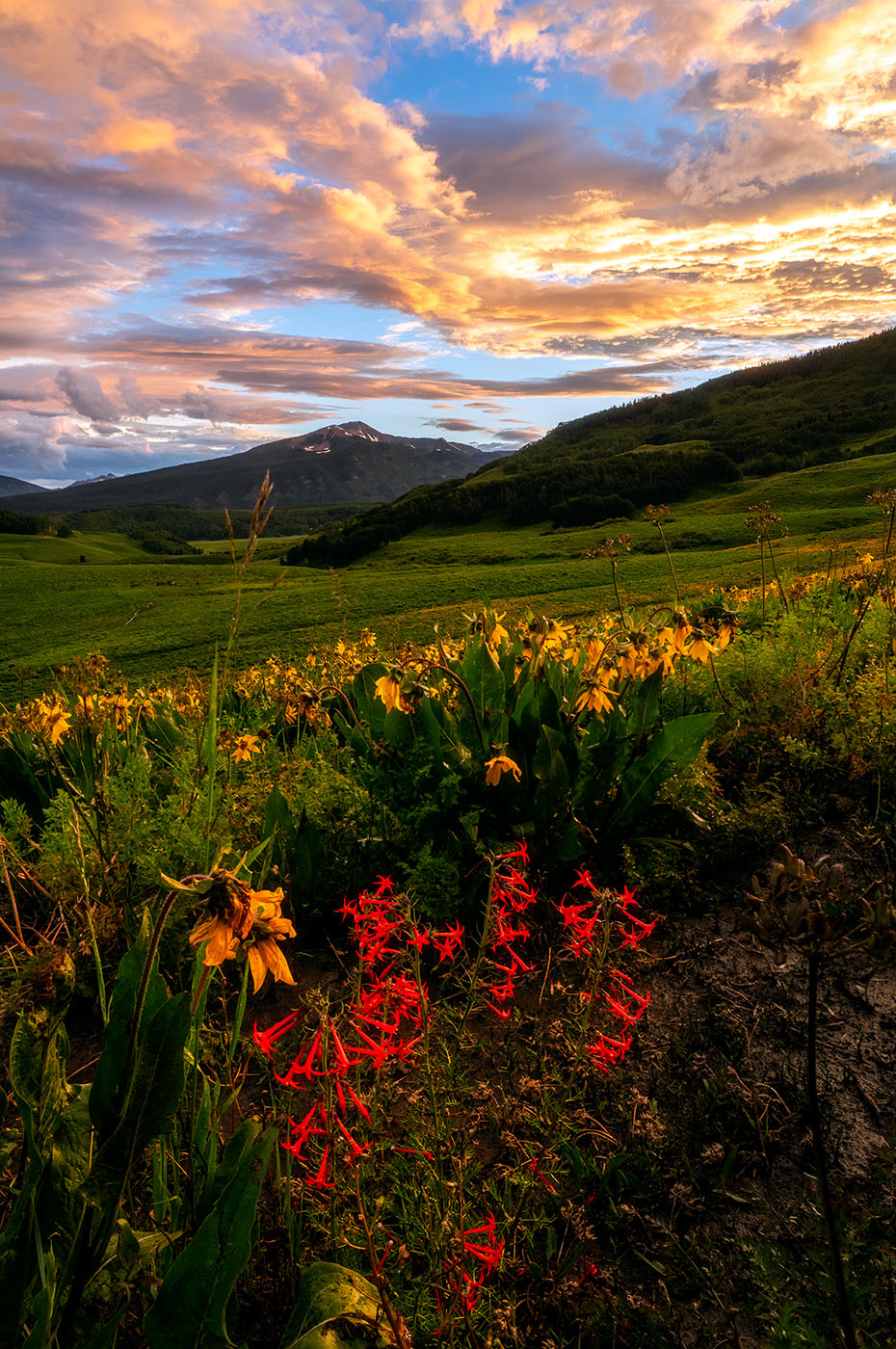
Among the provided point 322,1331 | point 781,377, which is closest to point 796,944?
point 322,1331

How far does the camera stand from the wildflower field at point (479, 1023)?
1284 mm

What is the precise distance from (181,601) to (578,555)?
30.9m

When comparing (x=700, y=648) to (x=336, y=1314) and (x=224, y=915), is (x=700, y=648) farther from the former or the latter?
(x=336, y=1314)

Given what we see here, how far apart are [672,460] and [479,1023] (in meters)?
116

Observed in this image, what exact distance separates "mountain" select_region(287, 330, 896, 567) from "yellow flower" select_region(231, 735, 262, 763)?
55.0 meters

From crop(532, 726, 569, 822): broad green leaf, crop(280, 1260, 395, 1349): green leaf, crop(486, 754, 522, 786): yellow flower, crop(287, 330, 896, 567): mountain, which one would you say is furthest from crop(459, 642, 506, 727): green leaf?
crop(287, 330, 896, 567): mountain

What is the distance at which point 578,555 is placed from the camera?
2188 inches

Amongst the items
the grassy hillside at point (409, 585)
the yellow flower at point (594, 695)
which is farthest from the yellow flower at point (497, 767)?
the grassy hillside at point (409, 585)

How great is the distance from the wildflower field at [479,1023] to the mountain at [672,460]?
56336 millimetres

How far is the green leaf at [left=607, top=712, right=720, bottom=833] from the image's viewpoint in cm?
306

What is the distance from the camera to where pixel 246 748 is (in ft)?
14.8

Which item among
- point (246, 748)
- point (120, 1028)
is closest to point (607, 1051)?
point (120, 1028)

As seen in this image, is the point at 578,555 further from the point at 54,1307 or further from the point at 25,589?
the point at 54,1307

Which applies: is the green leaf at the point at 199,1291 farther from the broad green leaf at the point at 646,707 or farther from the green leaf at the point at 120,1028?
the broad green leaf at the point at 646,707
